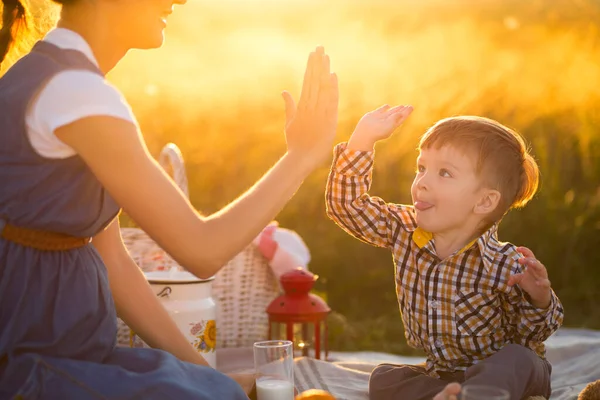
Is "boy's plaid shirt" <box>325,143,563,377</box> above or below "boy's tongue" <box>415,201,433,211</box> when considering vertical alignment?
below

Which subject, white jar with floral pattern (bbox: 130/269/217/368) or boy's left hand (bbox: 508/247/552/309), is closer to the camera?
boy's left hand (bbox: 508/247/552/309)

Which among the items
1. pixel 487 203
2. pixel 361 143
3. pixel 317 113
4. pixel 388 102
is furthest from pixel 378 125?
pixel 388 102

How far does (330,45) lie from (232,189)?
1.57 metres

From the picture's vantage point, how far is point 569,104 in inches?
188

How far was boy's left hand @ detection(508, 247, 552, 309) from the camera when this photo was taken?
83.4 inches

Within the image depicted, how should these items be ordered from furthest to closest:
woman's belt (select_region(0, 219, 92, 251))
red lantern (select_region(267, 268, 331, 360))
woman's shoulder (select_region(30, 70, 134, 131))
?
red lantern (select_region(267, 268, 331, 360))
woman's belt (select_region(0, 219, 92, 251))
woman's shoulder (select_region(30, 70, 134, 131))

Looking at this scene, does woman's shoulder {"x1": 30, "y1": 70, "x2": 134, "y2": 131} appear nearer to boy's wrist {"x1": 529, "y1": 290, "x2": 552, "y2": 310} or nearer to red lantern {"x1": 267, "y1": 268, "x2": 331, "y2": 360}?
boy's wrist {"x1": 529, "y1": 290, "x2": 552, "y2": 310}

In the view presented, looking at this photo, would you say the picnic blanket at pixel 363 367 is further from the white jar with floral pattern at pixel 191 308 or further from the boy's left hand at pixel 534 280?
the boy's left hand at pixel 534 280

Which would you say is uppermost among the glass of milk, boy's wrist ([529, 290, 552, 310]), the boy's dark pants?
boy's wrist ([529, 290, 552, 310])

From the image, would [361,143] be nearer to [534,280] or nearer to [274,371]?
[534,280]

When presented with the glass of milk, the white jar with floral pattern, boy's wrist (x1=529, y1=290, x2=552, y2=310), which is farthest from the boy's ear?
the white jar with floral pattern

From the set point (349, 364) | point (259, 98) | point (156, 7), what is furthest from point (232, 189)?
point (156, 7)

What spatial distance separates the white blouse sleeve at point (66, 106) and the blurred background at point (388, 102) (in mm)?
2358

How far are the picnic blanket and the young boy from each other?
30 centimetres
